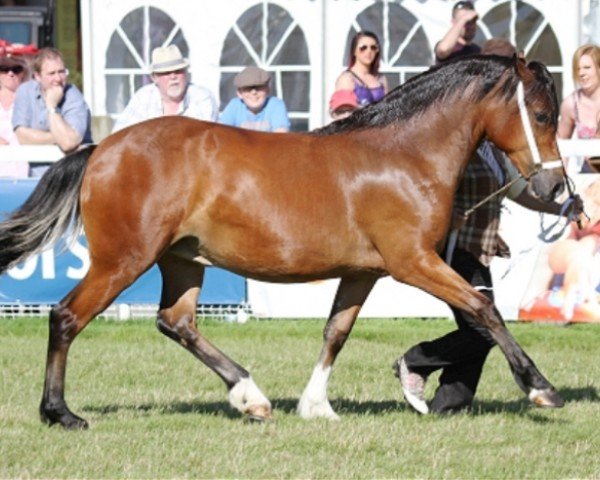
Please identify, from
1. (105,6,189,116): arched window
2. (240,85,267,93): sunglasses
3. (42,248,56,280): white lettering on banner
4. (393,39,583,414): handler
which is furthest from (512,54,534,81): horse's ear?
(105,6,189,116): arched window

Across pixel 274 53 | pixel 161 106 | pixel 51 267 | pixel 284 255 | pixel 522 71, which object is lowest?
pixel 51 267

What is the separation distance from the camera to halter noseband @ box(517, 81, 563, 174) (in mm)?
8234

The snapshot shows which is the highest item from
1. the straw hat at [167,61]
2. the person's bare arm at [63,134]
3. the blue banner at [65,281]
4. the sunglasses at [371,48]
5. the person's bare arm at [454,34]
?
the person's bare arm at [454,34]

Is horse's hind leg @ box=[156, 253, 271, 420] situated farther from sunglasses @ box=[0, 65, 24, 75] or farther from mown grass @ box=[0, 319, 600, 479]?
sunglasses @ box=[0, 65, 24, 75]

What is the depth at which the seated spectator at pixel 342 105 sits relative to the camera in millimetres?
12039

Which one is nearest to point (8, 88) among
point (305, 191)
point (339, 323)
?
point (339, 323)

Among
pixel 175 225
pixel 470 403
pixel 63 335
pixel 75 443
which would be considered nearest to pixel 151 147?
pixel 175 225

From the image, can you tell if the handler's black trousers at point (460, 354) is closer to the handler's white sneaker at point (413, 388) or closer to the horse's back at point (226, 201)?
the handler's white sneaker at point (413, 388)

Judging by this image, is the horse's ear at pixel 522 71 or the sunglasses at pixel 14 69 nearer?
the horse's ear at pixel 522 71

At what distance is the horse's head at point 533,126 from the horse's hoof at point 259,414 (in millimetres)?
1858

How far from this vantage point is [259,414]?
8438 millimetres

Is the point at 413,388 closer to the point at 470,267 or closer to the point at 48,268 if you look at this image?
the point at 470,267

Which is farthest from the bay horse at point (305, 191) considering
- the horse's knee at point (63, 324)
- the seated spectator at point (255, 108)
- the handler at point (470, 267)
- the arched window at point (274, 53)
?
the arched window at point (274, 53)

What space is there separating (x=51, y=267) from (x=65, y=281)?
0.52 ft
